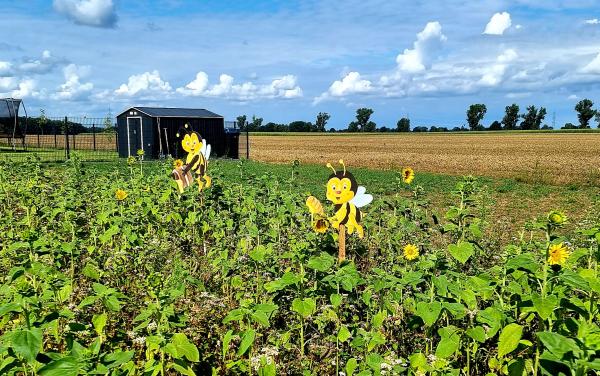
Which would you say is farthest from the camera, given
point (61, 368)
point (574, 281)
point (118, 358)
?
point (574, 281)

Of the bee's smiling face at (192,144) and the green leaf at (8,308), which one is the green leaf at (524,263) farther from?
the bee's smiling face at (192,144)

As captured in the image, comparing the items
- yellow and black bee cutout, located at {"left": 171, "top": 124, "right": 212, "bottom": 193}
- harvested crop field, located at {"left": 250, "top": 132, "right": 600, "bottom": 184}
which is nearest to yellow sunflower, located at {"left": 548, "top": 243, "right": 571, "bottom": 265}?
yellow and black bee cutout, located at {"left": 171, "top": 124, "right": 212, "bottom": 193}

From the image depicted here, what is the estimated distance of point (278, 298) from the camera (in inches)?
125

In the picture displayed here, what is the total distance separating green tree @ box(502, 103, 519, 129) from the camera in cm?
11338

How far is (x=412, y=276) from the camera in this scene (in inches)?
110

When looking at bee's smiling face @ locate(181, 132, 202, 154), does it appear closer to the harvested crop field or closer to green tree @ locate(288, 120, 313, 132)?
the harvested crop field

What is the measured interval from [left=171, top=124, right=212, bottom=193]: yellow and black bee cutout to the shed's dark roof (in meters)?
15.7

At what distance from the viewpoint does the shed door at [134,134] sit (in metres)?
22.8

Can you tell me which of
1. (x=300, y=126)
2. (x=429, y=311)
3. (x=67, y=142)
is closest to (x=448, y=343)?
(x=429, y=311)

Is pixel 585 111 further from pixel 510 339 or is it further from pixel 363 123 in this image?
pixel 510 339

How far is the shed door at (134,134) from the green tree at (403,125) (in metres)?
89.0

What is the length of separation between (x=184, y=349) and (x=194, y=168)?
194 inches

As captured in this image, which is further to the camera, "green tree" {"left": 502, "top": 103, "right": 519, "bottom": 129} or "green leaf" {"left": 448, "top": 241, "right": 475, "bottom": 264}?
"green tree" {"left": 502, "top": 103, "right": 519, "bottom": 129}

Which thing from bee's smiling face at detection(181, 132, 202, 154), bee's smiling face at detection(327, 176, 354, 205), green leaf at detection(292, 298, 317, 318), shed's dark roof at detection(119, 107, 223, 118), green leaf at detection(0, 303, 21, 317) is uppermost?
shed's dark roof at detection(119, 107, 223, 118)
